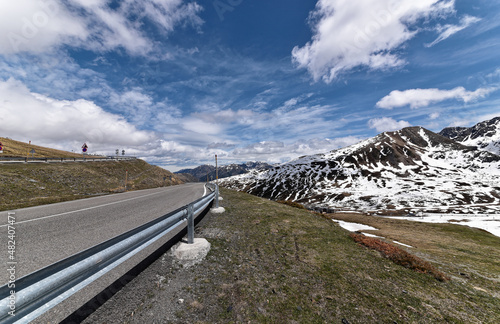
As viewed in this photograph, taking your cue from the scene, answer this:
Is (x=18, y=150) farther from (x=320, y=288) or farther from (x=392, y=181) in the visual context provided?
(x=392, y=181)

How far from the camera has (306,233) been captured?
7836 millimetres

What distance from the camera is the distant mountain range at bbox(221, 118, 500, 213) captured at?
95.8 m

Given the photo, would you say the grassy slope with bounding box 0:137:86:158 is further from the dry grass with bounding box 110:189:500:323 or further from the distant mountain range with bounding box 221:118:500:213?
the distant mountain range with bounding box 221:118:500:213

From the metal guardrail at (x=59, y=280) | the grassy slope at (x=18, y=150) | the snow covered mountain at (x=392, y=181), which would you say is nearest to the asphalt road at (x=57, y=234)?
the metal guardrail at (x=59, y=280)

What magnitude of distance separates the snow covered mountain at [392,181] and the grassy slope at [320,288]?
103108mm

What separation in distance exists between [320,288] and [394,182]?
6445 inches

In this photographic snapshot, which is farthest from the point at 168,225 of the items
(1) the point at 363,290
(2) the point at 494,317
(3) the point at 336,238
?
(2) the point at 494,317

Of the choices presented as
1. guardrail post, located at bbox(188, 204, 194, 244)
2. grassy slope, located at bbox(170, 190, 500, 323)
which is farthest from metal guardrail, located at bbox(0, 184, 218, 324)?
guardrail post, located at bbox(188, 204, 194, 244)

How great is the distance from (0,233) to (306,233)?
11.3 m

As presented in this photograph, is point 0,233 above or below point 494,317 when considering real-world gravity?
above

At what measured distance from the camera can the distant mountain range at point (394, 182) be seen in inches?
3770

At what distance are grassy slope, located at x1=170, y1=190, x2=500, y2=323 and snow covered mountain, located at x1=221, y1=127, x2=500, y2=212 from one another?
338ft

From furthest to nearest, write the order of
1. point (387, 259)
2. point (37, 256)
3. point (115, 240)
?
point (387, 259), point (37, 256), point (115, 240)

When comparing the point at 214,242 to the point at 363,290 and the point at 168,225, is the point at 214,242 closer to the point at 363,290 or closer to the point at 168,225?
the point at 168,225
